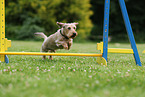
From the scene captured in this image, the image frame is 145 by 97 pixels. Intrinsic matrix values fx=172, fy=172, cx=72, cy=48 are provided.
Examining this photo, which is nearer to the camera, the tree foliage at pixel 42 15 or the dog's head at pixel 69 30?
the dog's head at pixel 69 30

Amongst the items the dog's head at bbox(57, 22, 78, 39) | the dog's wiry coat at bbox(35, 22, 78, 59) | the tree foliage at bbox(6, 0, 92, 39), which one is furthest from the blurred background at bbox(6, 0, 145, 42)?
the dog's head at bbox(57, 22, 78, 39)

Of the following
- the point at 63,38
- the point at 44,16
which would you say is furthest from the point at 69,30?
the point at 44,16

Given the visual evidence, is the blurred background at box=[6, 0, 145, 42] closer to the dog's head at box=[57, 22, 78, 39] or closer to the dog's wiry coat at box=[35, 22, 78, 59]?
the dog's wiry coat at box=[35, 22, 78, 59]

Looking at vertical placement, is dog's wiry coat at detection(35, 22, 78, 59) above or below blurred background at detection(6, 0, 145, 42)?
below

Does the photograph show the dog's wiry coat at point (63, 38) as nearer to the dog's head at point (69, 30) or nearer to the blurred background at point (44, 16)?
the dog's head at point (69, 30)

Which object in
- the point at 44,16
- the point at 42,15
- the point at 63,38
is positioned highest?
the point at 42,15

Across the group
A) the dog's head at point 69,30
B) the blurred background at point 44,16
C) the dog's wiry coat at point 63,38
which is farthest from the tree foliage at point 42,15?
the dog's head at point 69,30

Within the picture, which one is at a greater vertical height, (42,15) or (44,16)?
(42,15)

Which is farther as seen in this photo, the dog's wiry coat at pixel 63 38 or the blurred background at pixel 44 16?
the blurred background at pixel 44 16

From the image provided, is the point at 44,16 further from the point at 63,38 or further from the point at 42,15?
the point at 63,38

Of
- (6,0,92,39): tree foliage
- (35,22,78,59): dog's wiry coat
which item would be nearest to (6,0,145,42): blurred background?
(6,0,92,39): tree foliage

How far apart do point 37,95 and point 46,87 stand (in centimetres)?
27

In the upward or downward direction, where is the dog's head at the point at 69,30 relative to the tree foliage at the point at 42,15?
downward

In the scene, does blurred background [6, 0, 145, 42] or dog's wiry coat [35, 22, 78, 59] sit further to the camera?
blurred background [6, 0, 145, 42]
